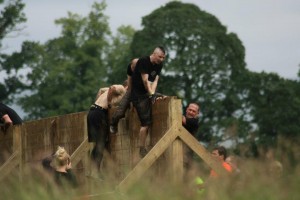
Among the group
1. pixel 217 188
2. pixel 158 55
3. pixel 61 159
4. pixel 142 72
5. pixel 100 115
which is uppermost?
pixel 158 55

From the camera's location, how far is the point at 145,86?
15.4 m

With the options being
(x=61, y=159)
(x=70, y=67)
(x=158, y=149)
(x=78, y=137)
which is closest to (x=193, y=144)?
(x=158, y=149)

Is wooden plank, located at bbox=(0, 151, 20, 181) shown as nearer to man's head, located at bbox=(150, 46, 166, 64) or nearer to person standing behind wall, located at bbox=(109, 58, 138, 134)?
person standing behind wall, located at bbox=(109, 58, 138, 134)

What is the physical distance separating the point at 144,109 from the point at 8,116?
638 centimetres

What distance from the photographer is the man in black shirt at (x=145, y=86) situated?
605 inches

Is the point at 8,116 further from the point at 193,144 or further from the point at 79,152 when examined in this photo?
the point at 193,144

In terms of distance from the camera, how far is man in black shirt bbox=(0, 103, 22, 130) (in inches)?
840

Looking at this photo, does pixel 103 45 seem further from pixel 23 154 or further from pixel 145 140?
pixel 145 140

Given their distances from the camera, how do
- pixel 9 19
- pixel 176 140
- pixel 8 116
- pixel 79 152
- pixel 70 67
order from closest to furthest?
pixel 176 140, pixel 79 152, pixel 8 116, pixel 9 19, pixel 70 67

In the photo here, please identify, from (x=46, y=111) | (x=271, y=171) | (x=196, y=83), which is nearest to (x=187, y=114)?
(x=271, y=171)

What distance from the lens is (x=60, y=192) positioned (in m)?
9.24

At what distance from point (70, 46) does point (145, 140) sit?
6806 cm

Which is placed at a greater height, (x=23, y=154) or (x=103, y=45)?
(x=103, y=45)

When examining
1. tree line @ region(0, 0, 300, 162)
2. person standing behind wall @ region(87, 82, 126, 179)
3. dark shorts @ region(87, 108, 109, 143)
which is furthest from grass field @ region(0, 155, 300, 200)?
tree line @ region(0, 0, 300, 162)
